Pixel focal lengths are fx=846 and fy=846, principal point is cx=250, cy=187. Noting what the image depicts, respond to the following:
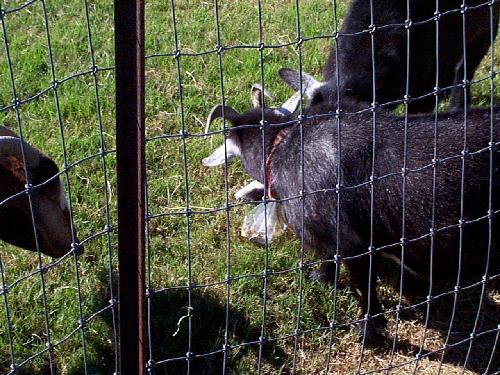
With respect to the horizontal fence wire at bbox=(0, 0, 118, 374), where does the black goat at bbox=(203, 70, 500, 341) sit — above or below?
above

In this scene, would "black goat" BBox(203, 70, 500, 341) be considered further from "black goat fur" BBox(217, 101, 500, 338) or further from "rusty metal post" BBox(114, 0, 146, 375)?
"rusty metal post" BBox(114, 0, 146, 375)

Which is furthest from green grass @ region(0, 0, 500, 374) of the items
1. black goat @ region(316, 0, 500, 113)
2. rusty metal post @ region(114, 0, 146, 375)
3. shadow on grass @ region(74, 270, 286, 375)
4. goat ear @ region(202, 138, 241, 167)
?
black goat @ region(316, 0, 500, 113)

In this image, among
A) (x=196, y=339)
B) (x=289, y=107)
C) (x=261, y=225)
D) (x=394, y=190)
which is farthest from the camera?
(x=289, y=107)

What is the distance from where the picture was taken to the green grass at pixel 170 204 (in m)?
4.04

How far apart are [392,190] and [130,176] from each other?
5.32ft

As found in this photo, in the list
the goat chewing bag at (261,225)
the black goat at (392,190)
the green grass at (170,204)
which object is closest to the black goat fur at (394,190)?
the black goat at (392,190)

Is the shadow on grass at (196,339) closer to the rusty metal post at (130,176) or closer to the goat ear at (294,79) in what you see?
the rusty metal post at (130,176)

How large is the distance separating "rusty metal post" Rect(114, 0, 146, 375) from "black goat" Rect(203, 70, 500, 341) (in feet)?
3.60

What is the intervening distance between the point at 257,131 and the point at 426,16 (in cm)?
150

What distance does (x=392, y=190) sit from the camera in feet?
12.9

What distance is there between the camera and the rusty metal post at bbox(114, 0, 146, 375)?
8.25ft

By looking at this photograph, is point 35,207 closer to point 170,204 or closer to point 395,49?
point 170,204

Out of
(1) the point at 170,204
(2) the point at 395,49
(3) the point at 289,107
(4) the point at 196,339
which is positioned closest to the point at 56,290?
(4) the point at 196,339

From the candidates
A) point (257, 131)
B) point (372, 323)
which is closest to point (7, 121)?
point (257, 131)
